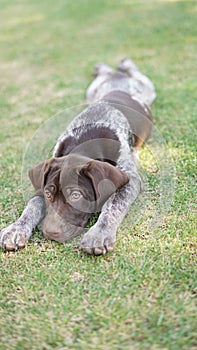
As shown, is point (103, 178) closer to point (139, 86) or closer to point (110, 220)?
point (110, 220)

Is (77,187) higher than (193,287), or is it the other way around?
(77,187)

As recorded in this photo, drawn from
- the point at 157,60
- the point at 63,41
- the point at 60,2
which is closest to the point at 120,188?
the point at 157,60

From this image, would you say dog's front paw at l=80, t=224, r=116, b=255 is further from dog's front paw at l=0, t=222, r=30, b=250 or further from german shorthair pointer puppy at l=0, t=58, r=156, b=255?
dog's front paw at l=0, t=222, r=30, b=250

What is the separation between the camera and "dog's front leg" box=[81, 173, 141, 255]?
4.03m

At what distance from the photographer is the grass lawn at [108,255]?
327 cm

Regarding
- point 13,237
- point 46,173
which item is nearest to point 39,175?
point 46,173

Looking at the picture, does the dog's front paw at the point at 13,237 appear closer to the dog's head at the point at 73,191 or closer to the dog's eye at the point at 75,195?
the dog's head at the point at 73,191

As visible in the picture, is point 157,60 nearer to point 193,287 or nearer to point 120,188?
point 120,188

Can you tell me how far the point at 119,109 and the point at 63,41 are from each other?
6.20 meters

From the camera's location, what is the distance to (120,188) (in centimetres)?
464

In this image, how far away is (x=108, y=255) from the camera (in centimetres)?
407

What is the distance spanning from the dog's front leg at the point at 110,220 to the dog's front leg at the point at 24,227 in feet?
1.97

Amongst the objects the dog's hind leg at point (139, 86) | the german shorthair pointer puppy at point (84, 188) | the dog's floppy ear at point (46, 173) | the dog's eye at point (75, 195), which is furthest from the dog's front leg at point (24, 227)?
the dog's hind leg at point (139, 86)

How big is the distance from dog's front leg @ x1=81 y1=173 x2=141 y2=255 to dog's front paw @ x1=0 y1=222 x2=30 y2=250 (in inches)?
23.0
